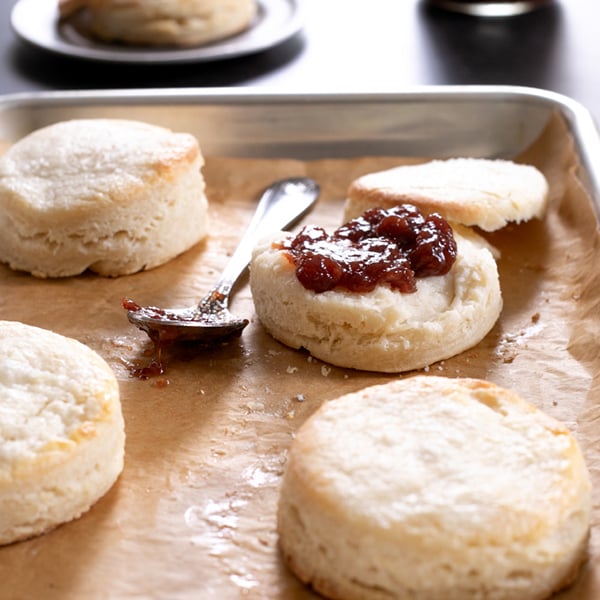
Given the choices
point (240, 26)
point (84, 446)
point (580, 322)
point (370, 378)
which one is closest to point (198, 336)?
point (370, 378)

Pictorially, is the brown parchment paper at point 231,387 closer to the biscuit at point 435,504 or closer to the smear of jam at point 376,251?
the biscuit at point 435,504

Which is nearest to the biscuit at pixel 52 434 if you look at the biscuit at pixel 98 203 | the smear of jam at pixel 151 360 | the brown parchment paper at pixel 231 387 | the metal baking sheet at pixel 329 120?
the brown parchment paper at pixel 231 387

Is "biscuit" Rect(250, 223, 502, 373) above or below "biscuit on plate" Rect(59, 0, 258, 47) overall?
below

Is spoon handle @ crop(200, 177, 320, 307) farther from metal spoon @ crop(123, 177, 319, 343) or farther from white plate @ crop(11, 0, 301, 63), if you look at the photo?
white plate @ crop(11, 0, 301, 63)

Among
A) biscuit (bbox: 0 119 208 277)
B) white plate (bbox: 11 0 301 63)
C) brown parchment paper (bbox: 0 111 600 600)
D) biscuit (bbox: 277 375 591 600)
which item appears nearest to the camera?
biscuit (bbox: 277 375 591 600)

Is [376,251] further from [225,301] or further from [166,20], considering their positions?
[166,20]

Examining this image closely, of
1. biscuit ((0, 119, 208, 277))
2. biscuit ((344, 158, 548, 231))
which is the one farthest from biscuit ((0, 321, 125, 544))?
biscuit ((344, 158, 548, 231))

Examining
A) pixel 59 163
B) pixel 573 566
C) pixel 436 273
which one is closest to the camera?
pixel 573 566

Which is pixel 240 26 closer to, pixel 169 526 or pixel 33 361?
pixel 33 361

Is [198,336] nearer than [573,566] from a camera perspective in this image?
No
